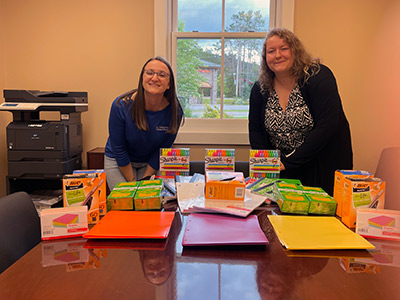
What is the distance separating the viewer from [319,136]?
1921 mm

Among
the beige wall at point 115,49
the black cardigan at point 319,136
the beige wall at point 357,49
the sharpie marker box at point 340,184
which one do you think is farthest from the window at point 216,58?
the sharpie marker box at point 340,184

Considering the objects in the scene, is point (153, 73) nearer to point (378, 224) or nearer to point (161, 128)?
point (161, 128)

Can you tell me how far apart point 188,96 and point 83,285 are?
268cm

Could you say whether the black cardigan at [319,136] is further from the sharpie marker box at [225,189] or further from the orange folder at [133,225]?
the orange folder at [133,225]

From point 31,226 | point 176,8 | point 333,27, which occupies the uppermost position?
point 176,8

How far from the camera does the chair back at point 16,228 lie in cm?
103

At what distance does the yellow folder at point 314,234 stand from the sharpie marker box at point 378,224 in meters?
0.04

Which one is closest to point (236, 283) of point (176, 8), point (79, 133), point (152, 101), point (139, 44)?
point (152, 101)

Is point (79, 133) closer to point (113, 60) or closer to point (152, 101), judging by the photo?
point (113, 60)

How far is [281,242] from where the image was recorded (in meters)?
0.97

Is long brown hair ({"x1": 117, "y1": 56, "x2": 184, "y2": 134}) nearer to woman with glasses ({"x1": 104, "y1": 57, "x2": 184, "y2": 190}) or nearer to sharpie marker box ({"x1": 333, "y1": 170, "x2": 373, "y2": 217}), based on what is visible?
woman with glasses ({"x1": 104, "y1": 57, "x2": 184, "y2": 190})

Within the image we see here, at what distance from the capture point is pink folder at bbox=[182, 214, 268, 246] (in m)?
0.94

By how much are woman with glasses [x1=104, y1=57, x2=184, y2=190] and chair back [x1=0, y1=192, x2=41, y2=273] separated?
85 centimetres

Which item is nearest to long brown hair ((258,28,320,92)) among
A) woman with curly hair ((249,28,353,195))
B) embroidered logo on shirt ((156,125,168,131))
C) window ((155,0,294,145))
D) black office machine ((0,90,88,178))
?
woman with curly hair ((249,28,353,195))
